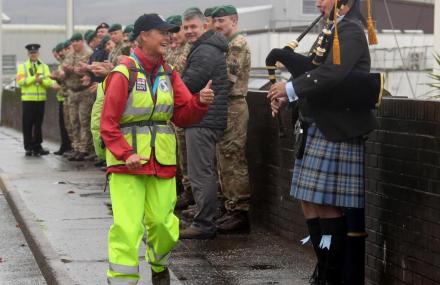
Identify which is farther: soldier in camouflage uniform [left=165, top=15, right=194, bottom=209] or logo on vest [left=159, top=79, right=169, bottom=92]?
soldier in camouflage uniform [left=165, top=15, right=194, bottom=209]

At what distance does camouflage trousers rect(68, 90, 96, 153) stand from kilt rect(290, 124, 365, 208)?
10470mm

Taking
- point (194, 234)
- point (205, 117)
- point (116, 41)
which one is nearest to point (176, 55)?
point (205, 117)

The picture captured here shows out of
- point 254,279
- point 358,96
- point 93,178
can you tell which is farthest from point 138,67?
point 93,178

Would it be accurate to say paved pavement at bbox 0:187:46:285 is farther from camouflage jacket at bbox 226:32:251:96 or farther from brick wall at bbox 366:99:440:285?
brick wall at bbox 366:99:440:285

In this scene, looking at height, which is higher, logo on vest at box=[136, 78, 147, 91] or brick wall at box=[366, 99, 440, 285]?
logo on vest at box=[136, 78, 147, 91]

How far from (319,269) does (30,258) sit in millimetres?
3507

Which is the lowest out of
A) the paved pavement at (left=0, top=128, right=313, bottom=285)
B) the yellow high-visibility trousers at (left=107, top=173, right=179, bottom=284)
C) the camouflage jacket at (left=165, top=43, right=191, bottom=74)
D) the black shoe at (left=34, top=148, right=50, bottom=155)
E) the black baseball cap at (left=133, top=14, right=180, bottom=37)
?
the black shoe at (left=34, top=148, right=50, bottom=155)

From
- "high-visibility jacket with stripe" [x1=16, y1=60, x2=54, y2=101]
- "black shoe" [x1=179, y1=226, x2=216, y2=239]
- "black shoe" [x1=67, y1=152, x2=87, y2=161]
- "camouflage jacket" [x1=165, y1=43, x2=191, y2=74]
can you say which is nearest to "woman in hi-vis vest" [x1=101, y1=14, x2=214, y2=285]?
"black shoe" [x1=179, y1=226, x2=216, y2=239]

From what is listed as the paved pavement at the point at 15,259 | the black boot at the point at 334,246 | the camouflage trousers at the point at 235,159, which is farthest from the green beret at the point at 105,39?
the black boot at the point at 334,246

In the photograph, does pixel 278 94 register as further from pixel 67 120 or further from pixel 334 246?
pixel 67 120

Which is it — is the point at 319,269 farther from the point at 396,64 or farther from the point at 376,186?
the point at 396,64

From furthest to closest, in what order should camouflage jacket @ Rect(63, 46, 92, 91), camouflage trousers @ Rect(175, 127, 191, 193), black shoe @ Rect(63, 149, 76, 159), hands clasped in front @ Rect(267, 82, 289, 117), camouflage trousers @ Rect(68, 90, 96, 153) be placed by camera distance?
black shoe @ Rect(63, 149, 76, 159) < camouflage jacket @ Rect(63, 46, 92, 91) < camouflage trousers @ Rect(68, 90, 96, 153) < camouflage trousers @ Rect(175, 127, 191, 193) < hands clasped in front @ Rect(267, 82, 289, 117)

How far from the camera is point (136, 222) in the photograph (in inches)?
257

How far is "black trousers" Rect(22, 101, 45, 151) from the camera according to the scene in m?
18.7
